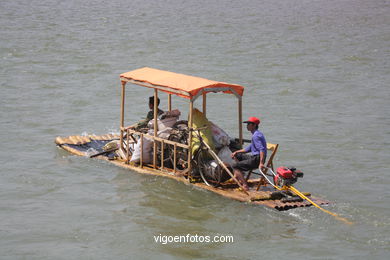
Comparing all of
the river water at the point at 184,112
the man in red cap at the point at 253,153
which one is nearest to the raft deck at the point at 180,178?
the river water at the point at 184,112

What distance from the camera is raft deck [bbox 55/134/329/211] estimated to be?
1013 centimetres

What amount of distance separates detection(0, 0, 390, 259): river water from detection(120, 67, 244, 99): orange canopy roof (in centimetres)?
170

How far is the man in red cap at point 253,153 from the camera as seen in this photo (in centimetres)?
1048

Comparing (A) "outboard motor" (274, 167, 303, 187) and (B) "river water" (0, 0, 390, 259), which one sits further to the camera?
(A) "outboard motor" (274, 167, 303, 187)

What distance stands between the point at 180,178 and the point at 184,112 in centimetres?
695

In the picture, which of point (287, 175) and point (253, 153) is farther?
point (253, 153)

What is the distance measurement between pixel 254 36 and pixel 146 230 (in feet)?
63.0

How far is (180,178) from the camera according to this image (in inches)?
449

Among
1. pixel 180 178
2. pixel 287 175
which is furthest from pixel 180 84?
pixel 287 175

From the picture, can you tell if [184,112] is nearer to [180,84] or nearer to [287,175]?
[180,84]

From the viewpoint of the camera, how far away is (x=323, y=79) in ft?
70.5

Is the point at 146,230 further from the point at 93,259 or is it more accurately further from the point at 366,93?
the point at 366,93

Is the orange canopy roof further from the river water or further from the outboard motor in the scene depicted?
the outboard motor

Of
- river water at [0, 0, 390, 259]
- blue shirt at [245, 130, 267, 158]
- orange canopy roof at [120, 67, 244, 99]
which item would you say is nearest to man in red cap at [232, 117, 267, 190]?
blue shirt at [245, 130, 267, 158]
